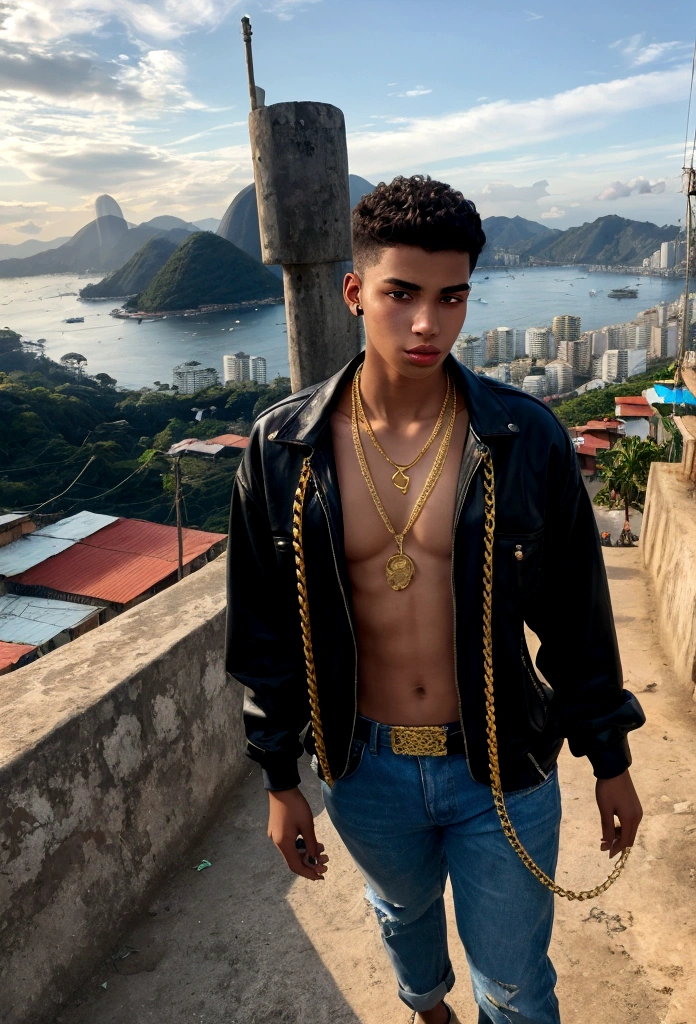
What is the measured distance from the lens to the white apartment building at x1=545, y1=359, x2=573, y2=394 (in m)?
69.2

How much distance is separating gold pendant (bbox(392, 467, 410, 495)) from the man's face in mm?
198

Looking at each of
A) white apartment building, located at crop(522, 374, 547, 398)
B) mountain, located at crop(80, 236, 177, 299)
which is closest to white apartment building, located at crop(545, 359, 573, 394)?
white apartment building, located at crop(522, 374, 547, 398)

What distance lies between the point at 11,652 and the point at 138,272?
103m

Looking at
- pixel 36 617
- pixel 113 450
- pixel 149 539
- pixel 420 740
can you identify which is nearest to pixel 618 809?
pixel 420 740

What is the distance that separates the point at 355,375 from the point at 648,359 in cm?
8164

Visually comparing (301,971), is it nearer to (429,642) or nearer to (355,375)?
(429,642)

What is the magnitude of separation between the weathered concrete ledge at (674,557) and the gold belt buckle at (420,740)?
7.92ft

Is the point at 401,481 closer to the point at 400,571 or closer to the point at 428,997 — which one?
the point at 400,571

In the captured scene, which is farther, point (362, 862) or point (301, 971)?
point (301, 971)

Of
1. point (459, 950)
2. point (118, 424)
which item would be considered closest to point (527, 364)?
point (118, 424)

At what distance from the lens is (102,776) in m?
2.17

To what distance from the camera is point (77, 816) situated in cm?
207

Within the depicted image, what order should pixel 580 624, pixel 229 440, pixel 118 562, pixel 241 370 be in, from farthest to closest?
pixel 241 370 < pixel 229 440 < pixel 118 562 < pixel 580 624

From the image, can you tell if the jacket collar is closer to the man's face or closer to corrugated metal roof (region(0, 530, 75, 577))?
the man's face
